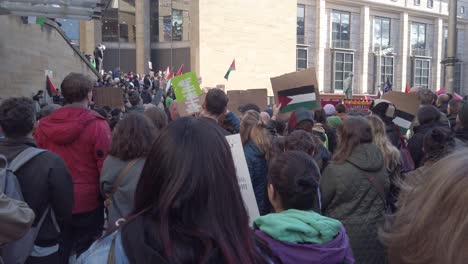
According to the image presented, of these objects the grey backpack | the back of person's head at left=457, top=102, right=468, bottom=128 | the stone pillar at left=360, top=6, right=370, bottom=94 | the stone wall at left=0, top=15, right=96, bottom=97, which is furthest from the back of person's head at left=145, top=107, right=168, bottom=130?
the stone pillar at left=360, top=6, right=370, bottom=94

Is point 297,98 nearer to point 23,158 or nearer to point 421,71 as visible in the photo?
point 23,158

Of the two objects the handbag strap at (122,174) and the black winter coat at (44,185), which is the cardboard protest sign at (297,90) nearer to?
the handbag strap at (122,174)

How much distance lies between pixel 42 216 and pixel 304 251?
78.2 inches

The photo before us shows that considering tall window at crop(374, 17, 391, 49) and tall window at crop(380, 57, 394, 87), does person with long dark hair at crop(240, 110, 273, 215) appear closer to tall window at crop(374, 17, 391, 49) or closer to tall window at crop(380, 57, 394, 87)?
tall window at crop(380, 57, 394, 87)

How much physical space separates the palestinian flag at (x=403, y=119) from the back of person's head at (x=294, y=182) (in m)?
4.24

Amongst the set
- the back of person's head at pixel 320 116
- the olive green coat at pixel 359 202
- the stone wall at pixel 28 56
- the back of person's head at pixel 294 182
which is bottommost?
the olive green coat at pixel 359 202

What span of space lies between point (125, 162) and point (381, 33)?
4706 cm

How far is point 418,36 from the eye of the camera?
50219 millimetres

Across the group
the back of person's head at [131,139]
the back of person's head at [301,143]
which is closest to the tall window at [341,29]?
the back of person's head at [301,143]

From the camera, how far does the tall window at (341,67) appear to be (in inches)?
1743

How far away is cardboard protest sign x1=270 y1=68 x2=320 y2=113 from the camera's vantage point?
Result: 6922 mm

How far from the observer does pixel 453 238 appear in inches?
43.1

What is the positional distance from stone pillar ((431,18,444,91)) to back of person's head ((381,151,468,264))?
178ft

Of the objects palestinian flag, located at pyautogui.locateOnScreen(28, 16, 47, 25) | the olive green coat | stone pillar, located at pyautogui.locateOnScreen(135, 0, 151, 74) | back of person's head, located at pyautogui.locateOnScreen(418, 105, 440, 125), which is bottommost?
the olive green coat
